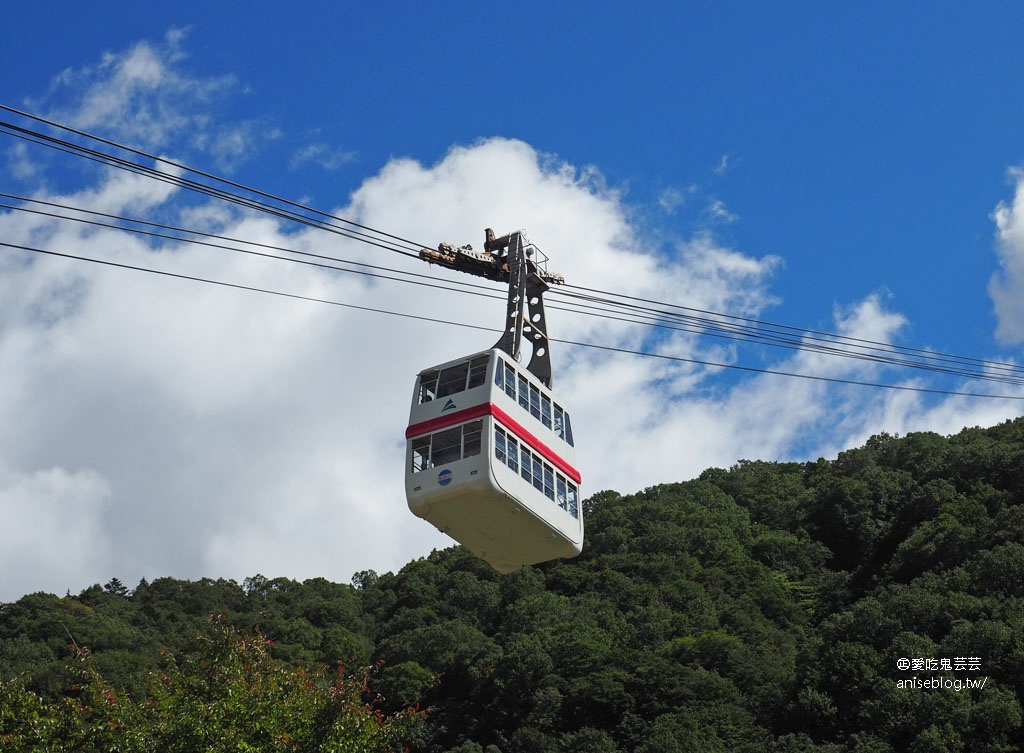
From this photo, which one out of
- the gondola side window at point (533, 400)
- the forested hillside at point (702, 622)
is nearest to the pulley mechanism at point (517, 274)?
the gondola side window at point (533, 400)

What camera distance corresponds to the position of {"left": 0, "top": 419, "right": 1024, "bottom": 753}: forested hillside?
163 ft

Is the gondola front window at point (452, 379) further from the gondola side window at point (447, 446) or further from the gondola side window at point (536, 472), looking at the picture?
the gondola side window at point (536, 472)

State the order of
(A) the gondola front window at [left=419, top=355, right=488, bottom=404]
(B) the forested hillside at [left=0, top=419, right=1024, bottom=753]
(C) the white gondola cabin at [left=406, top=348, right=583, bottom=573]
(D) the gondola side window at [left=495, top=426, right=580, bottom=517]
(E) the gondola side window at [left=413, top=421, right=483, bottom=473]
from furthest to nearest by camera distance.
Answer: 1. (B) the forested hillside at [left=0, top=419, right=1024, bottom=753]
2. (A) the gondola front window at [left=419, top=355, right=488, bottom=404]
3. (D) the gondola side window at [left=495, top=426, right=580, bottom=517]
4. (E) the gondola side window at [left=413, top=421, right=483, bottom=473]
5. (C) the white gondola cabin at [left=406, top=348, right=583, bottom=573]

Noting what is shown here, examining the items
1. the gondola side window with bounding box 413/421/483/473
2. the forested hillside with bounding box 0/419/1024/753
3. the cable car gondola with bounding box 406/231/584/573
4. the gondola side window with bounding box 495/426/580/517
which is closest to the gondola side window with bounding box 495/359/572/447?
the cable car gondola with bounding box 406/231/584/573

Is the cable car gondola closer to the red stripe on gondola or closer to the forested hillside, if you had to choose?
the red stripe on gondola

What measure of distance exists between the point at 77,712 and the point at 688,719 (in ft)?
106

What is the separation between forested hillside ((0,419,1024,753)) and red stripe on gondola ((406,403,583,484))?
16439 millimetres

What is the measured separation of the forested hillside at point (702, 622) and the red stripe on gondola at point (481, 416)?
1644 cm

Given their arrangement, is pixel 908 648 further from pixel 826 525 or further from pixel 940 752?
pixel 826 525

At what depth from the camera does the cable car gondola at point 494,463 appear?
22828mm

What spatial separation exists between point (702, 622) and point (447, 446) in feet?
148

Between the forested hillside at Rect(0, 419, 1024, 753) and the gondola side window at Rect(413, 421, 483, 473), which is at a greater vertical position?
the forested hillside at Rect(0, 419, 1024, 753)

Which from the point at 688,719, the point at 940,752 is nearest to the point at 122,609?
the point at 688,719

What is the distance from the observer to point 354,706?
87.4 feet
